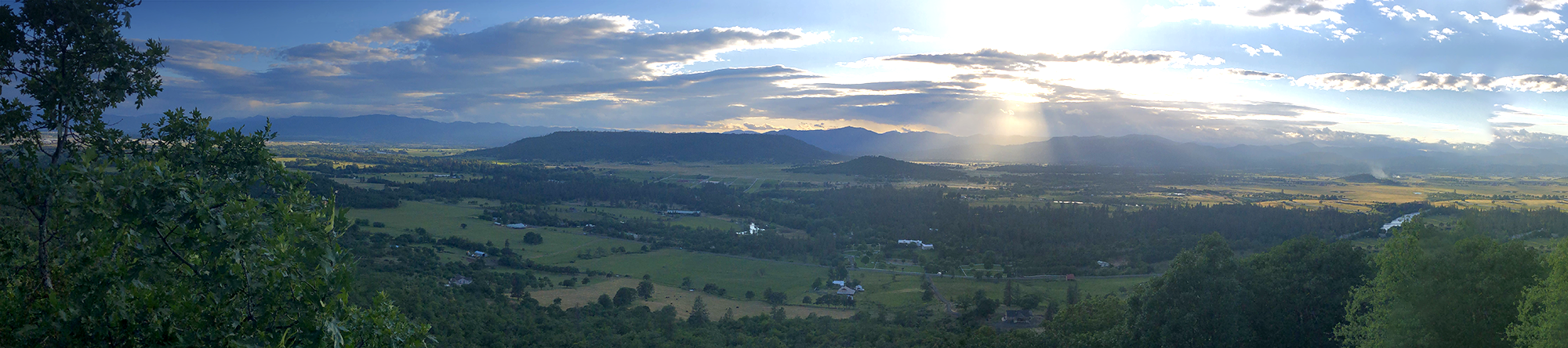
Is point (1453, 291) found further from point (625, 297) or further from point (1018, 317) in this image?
point (625, 297)

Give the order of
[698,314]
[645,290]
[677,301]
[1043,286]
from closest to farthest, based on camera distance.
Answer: [698,314]
[677,301]
[645,290]
[1043,286]

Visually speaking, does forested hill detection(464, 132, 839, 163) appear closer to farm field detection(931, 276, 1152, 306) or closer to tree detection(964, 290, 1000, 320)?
farm field detection(931, 276, 1152, 306)

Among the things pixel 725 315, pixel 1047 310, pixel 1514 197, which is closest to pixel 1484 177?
pixel 1514 197

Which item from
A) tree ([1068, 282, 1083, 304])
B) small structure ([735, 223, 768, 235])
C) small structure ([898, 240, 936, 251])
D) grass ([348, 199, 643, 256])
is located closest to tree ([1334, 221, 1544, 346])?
tree ([1068, 282, 1083, 304])

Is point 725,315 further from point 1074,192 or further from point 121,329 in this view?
point 1074,192

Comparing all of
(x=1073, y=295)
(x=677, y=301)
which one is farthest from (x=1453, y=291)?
(x=677, y=301)
